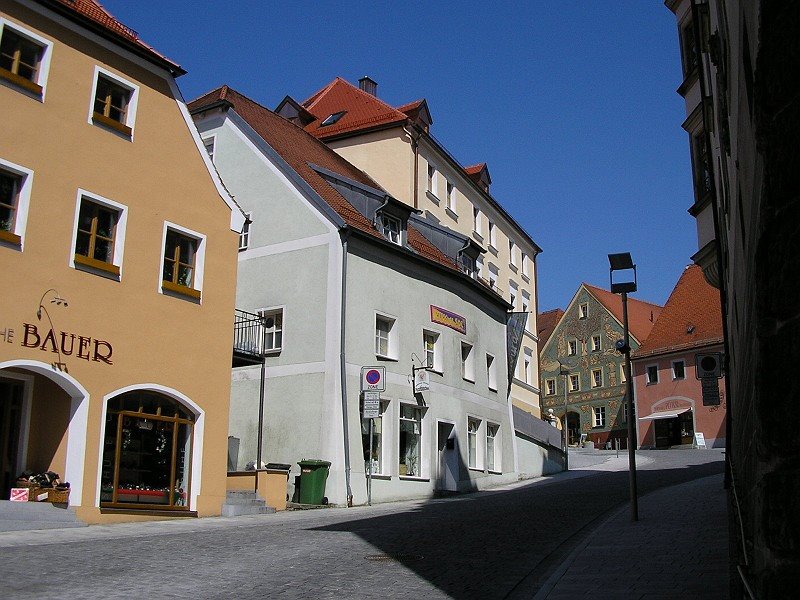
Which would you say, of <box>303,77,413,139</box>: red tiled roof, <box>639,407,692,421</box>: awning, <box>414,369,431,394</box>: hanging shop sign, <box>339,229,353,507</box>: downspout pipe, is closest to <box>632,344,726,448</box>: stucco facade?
<box>639,407,692,421</box>: awning

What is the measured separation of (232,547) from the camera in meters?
12.5

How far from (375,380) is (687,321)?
42.5m

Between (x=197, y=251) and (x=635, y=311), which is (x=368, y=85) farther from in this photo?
(x=635, y=311)

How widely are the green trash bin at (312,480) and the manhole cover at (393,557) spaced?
10911 mm

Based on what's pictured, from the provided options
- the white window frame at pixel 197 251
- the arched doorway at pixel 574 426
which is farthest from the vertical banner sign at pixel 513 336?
the arched doorway at pixel 574 426

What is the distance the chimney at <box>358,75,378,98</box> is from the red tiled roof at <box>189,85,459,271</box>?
34.4 ft

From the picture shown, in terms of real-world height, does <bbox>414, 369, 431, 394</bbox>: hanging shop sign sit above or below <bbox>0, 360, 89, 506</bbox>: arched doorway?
above

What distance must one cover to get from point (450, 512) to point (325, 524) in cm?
330

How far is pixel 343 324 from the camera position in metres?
24.9

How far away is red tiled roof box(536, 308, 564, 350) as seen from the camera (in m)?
82.4

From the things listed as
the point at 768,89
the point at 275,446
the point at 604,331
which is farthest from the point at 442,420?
the point at 604,331

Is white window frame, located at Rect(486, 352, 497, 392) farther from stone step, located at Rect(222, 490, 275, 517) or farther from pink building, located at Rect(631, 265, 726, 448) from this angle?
pink building, located at Rect(631, 265, 726, 448)

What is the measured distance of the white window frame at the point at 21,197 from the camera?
1638 centimetres

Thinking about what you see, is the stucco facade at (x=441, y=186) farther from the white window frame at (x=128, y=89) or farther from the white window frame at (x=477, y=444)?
the white window frame at (x=128, y=89)
